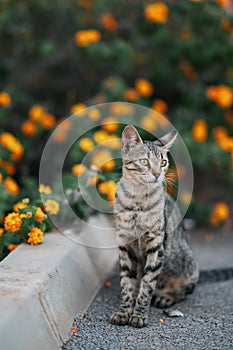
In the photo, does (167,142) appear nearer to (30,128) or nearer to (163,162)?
(163,162)

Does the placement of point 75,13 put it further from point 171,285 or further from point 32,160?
point 171,285

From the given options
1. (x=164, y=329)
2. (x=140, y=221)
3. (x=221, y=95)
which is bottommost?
(x=164, y=329)

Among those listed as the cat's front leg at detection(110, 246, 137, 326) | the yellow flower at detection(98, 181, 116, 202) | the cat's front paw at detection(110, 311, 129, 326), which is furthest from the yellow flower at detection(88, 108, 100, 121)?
the cat's front paw at detection(110, 311, 129, 326)

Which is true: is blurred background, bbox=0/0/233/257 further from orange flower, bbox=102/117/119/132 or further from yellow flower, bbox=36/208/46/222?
yellow flower, bbox=36/208/46/222

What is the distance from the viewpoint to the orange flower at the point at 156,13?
539cm

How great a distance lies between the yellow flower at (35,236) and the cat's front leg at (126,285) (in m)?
0.62

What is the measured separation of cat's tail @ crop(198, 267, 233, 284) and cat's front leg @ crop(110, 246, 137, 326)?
2.89 feet

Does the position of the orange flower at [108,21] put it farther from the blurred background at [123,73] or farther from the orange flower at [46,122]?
the orange flower at [46,122]

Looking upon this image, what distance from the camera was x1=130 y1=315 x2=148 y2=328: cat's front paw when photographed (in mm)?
3184

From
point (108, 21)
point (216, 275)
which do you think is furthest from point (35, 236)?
point (108, 21)

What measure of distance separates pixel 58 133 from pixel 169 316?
8.77 feet

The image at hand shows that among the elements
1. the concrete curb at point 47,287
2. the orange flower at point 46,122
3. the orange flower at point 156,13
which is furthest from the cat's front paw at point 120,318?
the orange flower at point 156,13

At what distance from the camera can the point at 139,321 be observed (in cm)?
319

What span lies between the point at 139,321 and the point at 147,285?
239 mm
